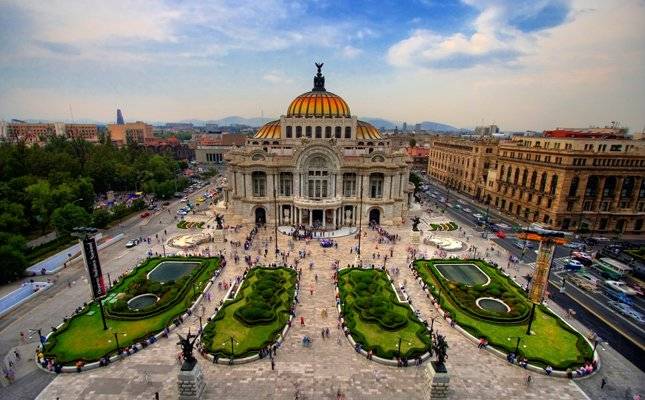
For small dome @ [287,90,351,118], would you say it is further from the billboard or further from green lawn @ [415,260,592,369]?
the billboard

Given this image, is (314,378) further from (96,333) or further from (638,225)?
(638,225)

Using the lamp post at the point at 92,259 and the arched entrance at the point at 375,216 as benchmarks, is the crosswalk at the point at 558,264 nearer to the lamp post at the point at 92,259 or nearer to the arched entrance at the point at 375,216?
the arched entrance at the point at 375,216

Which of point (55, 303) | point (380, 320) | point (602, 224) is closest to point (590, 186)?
point (602, 224)

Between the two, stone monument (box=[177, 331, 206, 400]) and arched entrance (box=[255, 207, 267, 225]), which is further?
arched entrance (box=[255, 207, 267, 225])

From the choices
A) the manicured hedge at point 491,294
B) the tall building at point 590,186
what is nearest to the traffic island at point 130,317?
the manicured hedge at point 491,294

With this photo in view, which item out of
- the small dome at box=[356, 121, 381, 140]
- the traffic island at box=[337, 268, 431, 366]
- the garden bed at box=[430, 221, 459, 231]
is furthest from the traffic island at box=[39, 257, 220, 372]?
the small dome at box=[356, 121, 381, 140]
